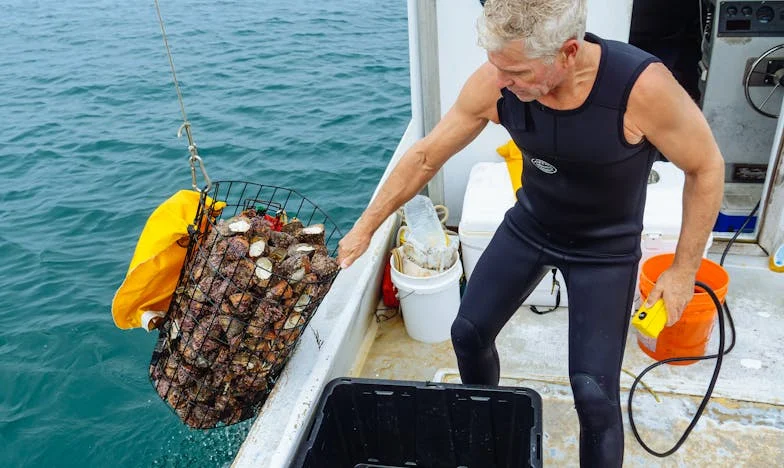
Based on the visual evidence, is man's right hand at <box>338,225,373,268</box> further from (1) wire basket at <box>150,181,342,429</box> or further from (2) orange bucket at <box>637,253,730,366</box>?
(2) orange bucket at <box>637,253,730,366</box>

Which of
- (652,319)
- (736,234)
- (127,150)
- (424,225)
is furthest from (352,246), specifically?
(127,150)

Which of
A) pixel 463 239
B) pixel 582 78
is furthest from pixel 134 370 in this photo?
pixel 582 78

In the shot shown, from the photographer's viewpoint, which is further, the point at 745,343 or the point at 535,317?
the point at 535,317

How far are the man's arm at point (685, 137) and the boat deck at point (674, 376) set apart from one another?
1.04m

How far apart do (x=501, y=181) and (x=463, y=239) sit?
1.48ft

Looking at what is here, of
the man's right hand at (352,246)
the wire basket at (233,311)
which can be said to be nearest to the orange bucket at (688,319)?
the man's right hand at (352,246)

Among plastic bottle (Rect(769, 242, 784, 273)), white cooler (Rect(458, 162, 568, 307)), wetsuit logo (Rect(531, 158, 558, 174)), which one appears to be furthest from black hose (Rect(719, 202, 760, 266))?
wetsuit logo (Rect(531, 158, 558, 174))

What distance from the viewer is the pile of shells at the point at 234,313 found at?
89.2 inches

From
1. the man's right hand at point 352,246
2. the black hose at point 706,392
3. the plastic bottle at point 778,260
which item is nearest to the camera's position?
the man's right hand at point 352,246

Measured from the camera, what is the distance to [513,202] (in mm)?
3197

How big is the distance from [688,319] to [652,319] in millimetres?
848

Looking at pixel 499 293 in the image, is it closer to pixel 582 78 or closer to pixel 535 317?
pixel 582 78

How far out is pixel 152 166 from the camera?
23.3 ft

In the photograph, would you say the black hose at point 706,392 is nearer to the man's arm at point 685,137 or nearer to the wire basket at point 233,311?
the man's arm at point 685,137
